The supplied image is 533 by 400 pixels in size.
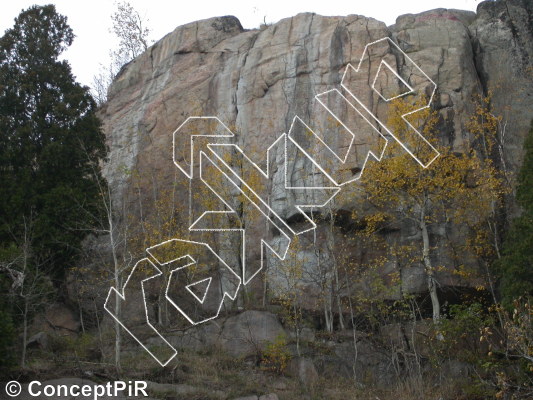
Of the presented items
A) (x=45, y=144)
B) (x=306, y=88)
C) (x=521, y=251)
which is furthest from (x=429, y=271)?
(x=45, y=144)

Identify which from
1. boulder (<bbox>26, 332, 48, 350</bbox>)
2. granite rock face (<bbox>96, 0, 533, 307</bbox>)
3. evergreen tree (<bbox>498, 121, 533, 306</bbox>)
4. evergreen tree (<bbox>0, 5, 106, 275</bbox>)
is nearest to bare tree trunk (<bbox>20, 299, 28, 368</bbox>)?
boulder (<bbox>26, 332, 48, 350</bbox>)

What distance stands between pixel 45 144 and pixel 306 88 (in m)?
8.30

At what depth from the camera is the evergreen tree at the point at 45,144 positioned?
19.2 metres

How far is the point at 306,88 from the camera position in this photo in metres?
23.7

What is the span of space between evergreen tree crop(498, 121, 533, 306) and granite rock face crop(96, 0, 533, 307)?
10.6 ft

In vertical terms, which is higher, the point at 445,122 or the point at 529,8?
the point at 529,8

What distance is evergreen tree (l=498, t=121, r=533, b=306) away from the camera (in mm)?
16156

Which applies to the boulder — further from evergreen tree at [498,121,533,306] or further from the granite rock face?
evergreen tree at [498,121,533,306]

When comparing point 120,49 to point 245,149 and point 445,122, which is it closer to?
point 245,149

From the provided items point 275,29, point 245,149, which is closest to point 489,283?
point 245,149

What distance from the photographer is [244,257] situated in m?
20.2

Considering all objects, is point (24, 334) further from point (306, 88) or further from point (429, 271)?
point (306, 88)

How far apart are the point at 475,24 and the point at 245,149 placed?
9285 mm

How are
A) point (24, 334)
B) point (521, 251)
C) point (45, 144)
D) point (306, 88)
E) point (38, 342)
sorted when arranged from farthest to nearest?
point (306, 88), point (45, 144), point (38, 342), point (521, 251), point (24, 334)
